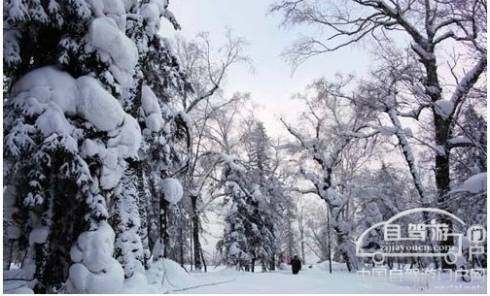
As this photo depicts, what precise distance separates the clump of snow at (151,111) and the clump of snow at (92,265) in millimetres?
3783

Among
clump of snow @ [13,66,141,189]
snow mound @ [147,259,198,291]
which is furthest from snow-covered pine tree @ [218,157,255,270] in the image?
clump of snow @ [13,66,141,189]

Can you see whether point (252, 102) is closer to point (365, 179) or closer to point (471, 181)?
point (365, 179)

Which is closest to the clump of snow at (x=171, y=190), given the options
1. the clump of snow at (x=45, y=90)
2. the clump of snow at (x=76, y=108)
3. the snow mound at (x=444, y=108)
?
the clump of snow at (x=76, y=108)

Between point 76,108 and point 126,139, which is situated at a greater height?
point 76,108

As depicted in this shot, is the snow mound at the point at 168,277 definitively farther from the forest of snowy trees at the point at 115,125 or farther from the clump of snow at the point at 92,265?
the clump of snow at the point at 92,265

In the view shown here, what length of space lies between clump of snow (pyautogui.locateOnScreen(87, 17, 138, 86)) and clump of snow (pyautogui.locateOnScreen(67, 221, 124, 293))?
236 centimetres

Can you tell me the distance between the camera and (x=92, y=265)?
6.69m

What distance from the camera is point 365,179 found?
71.1ft

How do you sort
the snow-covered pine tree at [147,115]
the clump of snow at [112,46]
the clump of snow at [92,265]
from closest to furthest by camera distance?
the clump of snow at [92,265] < the clump of snow at [112,46] < the snow-covered pine tree at [147,115]

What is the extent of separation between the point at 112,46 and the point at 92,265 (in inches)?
121

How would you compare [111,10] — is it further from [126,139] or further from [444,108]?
[444,108]

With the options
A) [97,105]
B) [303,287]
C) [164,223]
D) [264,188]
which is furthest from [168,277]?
[264,188]

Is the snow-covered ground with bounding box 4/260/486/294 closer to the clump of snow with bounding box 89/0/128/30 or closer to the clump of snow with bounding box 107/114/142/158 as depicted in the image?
the clump of snow with bounding box 107/114/142/158

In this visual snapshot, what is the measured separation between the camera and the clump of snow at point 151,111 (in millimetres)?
10195
